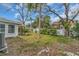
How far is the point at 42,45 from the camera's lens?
3.85 m

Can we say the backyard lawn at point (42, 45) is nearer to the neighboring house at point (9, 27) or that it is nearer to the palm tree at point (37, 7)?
the neighboring house at point (9, 27)

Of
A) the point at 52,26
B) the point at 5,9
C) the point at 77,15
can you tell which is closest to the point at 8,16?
the point at 5,9

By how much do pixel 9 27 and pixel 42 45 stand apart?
57cm

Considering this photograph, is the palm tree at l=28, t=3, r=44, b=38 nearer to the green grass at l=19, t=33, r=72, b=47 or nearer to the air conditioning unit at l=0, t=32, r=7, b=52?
the green grass at l=19, t=33, r=72, b=47

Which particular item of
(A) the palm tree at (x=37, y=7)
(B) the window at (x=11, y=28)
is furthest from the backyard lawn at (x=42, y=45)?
(A) the palm tree at (x=37, y=7)

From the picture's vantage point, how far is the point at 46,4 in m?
3.85

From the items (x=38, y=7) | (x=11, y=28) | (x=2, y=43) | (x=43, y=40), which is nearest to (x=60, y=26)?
(x=43, y=40)

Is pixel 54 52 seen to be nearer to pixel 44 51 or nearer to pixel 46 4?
pixel 44 51

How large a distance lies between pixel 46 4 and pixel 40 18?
0.75 feet

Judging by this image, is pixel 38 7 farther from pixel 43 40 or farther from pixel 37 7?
pixel 43 40

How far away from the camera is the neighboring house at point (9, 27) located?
382 cm

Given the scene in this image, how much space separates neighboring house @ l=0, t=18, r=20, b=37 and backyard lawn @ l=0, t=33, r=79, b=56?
3.1 inches

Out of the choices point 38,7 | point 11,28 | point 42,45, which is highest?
point 38,7

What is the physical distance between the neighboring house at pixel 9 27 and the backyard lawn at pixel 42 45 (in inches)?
3.1
